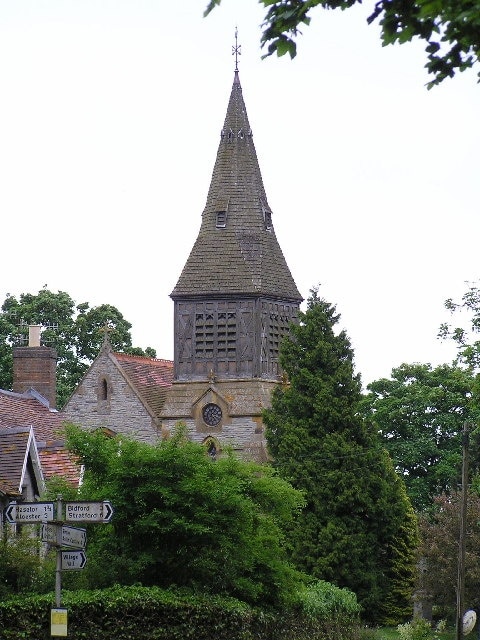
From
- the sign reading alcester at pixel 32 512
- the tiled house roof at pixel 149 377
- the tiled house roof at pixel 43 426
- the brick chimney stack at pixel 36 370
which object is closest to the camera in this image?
the sign reading alcester at pixel 32 512

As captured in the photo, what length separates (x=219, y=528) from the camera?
30.4 m

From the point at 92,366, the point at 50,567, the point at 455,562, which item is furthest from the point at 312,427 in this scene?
the point at 50,567

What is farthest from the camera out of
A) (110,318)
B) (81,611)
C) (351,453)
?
(110,318)

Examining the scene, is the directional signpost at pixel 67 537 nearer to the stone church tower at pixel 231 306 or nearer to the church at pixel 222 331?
the church at pixel 222 331

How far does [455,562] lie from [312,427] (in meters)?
7.99

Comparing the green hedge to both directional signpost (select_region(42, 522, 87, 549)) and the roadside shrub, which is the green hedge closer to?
directional signpost (select_region(42, 522, 87, 549))

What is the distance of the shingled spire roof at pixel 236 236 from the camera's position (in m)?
74.9

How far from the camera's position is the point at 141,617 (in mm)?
26828

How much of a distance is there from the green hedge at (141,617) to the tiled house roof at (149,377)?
44.4 m

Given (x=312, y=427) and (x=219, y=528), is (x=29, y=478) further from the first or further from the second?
(x=312, y=427)

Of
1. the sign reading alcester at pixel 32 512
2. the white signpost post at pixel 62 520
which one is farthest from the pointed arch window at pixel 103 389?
the sign reading alcester at pixel 32 512

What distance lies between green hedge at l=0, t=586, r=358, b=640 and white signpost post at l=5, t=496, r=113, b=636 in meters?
4.97

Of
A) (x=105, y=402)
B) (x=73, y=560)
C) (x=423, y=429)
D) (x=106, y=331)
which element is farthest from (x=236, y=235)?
(x=73, y=560)

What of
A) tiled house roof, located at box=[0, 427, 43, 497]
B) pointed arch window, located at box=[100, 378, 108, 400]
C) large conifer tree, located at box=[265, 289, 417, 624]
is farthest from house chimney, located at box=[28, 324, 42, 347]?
pointed arch window, located at box=[100, 378, 108, 400]
